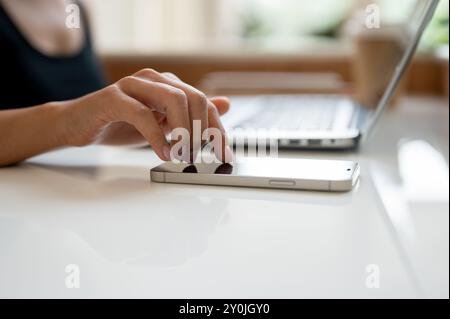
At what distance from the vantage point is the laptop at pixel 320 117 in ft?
2.07

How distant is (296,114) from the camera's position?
0.84 m

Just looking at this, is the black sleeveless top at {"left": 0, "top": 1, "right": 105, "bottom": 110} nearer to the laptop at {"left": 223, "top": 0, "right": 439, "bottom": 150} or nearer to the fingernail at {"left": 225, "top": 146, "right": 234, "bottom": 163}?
the laptop at {"left": 223, "top": 0, "right": 439, "bottom": 150}

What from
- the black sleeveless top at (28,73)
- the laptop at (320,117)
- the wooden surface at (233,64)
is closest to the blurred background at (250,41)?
the wooden surface at (233,64)

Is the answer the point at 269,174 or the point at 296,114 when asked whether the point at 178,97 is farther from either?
the point at 296,114

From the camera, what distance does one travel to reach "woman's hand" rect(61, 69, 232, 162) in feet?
1.63

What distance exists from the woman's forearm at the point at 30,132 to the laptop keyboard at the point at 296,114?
10.5 inches

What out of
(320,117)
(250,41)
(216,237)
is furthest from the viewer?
(250,41)

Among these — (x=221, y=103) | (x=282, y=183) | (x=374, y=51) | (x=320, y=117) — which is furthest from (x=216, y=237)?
(x=374, y=51)

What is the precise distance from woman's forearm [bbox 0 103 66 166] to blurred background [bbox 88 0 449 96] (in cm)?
53

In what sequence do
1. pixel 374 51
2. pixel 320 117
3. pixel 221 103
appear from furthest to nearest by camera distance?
1. pixel 374 51
2. pixel 320 117
3. pixel 221 103

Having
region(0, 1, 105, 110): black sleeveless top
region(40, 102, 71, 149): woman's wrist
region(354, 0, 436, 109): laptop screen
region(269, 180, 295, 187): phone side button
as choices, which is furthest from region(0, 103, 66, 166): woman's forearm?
region(354, 0, 436, 109): laptop screen

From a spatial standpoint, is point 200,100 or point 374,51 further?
point 374,51

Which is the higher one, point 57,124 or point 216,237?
point 57,124

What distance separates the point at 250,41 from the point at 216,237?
80.8 inches
